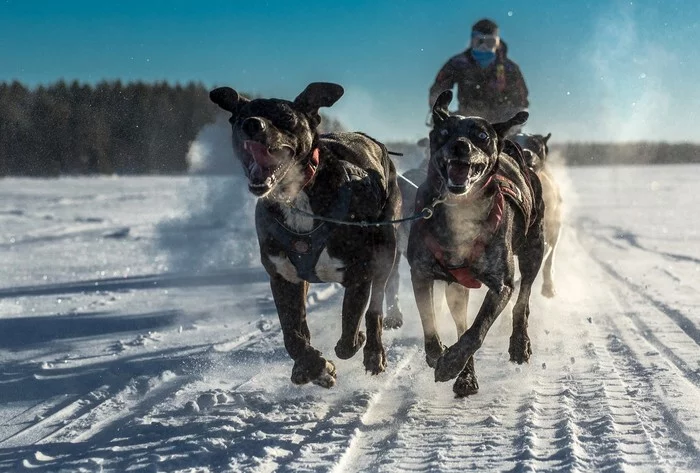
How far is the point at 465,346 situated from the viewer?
4.65 m

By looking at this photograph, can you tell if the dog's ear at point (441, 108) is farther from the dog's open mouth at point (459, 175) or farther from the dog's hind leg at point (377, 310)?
the dog's hind leg at point (377, 310)

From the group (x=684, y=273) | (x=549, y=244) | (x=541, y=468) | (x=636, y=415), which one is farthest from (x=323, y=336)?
(x=684, y=273)

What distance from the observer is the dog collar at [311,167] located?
181 inches

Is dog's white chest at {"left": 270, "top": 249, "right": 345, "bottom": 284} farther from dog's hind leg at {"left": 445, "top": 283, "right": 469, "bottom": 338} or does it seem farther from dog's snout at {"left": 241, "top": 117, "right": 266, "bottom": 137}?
dog's hind leg at {"left": 445, "top": 283, "right": 469, "bottom": 338}

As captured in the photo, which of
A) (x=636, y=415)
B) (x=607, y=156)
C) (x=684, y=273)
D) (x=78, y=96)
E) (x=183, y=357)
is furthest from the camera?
(x=607, y=156)

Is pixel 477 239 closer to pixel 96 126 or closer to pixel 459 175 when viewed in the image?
pixel 459 175

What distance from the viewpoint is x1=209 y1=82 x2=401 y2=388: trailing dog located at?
4367 millimetres

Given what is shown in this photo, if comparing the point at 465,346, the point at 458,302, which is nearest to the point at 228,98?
the point at 465,346

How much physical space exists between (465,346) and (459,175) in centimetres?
88

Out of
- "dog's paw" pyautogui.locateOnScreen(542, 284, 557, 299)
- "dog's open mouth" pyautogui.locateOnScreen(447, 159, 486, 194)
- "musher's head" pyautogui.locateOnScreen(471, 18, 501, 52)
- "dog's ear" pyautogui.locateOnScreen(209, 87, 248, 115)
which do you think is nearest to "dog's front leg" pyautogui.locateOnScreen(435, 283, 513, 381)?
"dog's open mouth" pyautogui.locateOnScreen(447, 159, 486, 194)

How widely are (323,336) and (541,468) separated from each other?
3.70 m

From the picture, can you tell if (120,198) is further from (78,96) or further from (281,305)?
(78,96)

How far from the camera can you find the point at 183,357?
253 inches

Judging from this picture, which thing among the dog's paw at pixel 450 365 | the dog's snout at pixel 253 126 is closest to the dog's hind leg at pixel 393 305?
the dog's paw at pixel 450 365
